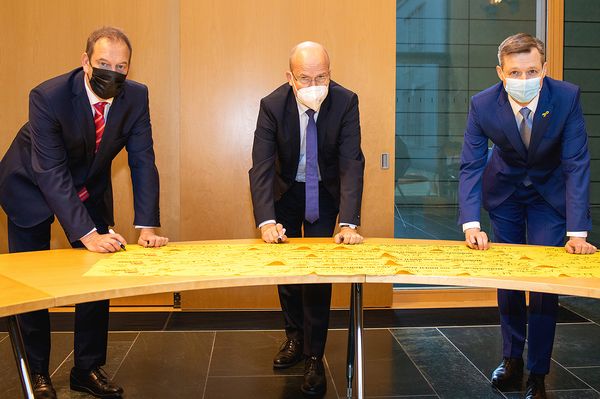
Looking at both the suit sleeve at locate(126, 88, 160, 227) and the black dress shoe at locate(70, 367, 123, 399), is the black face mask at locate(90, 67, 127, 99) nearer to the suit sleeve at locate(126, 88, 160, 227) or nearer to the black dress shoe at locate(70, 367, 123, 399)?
the suit sleeve at locate(126, 88, 160, 227)

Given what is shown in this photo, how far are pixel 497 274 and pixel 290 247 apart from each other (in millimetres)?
825

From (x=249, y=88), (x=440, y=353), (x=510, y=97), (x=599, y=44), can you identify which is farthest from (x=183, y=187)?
(x=599, y=44)

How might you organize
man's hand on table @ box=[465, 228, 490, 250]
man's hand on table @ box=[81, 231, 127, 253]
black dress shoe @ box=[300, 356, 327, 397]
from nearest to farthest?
man's hand on table @ box=[81, 231, 127, 253]
man's hand on table @ box=[465, 228, 490, 250]
black dress shoe @ box=[300, 356, 327, 397]

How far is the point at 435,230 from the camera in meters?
4.79

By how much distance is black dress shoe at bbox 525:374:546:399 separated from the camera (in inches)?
111

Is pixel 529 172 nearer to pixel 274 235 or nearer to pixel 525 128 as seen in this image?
pixel 525 128

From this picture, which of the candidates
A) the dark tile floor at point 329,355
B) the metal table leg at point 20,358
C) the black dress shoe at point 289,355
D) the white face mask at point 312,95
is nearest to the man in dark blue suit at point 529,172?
the dark tile floor at point 329,355

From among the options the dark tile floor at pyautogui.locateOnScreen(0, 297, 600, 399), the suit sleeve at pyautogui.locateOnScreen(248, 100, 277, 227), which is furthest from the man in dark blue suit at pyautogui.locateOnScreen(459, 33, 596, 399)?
the suit sleeve at pyautogui.locateOnScreen(248, 100, 277, 227)

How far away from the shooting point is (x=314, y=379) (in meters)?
3.01

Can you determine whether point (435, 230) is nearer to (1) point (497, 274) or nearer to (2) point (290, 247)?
(2) point (290, 247)

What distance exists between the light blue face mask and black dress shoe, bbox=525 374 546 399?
3.87 feet

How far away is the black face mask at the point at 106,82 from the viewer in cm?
248

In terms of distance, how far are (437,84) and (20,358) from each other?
11.4ft

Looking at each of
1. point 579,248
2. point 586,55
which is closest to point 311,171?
point 579,248
